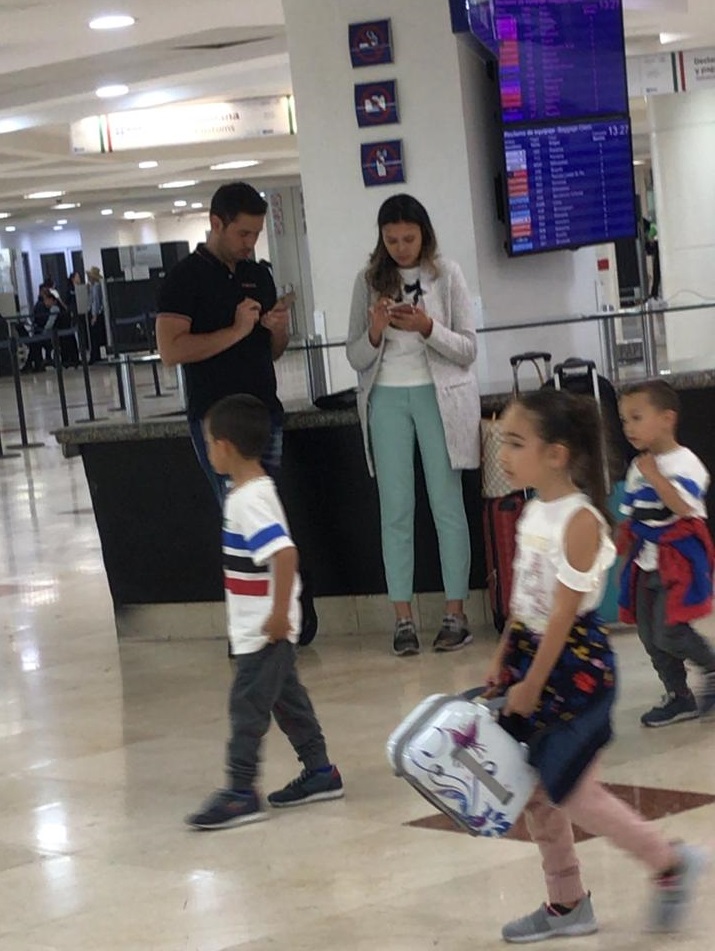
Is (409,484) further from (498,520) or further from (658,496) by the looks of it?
(658,496)

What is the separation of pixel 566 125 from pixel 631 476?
4047 mm

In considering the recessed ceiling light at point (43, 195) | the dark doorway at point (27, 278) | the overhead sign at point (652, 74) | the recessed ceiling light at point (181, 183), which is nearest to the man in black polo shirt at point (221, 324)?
the overhead sign at point (652, 74)

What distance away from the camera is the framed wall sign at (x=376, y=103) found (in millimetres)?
8539

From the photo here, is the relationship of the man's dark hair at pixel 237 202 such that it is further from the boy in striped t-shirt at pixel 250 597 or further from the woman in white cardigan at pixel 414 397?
the boy in striped t-shirt at pixel 250 597

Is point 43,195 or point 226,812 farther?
point 43,195

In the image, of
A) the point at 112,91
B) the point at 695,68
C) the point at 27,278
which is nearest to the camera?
the point at 112,91

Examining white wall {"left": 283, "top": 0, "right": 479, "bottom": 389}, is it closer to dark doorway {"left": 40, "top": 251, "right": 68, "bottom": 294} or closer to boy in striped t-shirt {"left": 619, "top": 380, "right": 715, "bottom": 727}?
boy in striped t-shirt {"left": 619, "top": 380, "right": 715, "bottom": 727}

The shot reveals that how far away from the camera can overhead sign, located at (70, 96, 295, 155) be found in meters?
19.1

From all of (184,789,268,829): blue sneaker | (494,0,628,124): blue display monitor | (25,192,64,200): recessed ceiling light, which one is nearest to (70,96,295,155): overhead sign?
(494,0,628,124): blue display monitor

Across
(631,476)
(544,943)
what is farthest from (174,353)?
(544,943)

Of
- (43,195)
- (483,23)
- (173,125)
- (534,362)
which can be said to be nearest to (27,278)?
(43,195)

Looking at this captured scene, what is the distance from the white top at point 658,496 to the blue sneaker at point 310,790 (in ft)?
3.77

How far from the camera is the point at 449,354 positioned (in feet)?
21.2

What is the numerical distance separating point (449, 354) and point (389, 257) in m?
0.45
